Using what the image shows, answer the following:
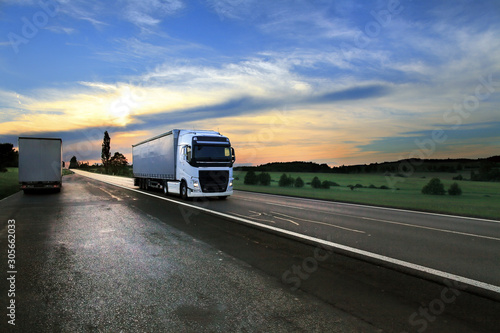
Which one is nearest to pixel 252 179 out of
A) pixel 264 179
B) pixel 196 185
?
pixel 264 179

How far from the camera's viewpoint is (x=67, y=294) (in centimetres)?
467

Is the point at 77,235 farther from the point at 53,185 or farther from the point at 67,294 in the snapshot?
the point at 53,185

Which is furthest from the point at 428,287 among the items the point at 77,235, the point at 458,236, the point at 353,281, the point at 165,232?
the point at 77,235

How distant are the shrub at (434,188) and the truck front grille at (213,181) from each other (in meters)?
26.5

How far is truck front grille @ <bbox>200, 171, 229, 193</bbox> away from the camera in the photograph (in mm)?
18672

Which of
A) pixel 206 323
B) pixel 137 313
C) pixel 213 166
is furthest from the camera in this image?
pixel 213 166

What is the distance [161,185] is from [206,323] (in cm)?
2134

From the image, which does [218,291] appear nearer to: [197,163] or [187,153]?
[197,163]

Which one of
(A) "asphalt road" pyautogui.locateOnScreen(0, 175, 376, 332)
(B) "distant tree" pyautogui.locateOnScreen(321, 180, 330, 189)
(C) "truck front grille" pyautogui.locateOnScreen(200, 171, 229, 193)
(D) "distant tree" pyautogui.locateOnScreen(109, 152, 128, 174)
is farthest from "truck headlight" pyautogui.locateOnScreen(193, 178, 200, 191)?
(D) "distant tree" pyautogui.locateOnScreen(109, 152, 128, 174)

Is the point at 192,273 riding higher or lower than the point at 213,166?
lower

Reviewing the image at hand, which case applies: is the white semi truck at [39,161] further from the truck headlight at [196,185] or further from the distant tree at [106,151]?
the distant tree at [106,151]

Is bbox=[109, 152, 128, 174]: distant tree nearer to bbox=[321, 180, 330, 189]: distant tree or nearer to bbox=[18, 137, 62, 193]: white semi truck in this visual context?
bbox=[321, 180, 330, 189]: distant tree

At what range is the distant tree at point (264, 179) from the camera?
152 ft

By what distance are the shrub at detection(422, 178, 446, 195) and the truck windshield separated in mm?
26324
